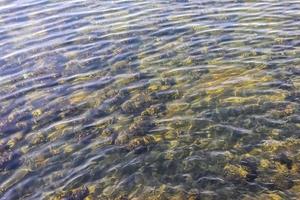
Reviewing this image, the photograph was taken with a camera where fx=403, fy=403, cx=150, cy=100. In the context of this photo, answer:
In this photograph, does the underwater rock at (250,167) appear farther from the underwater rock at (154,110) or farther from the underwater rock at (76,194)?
the underwater rock at (76,194)

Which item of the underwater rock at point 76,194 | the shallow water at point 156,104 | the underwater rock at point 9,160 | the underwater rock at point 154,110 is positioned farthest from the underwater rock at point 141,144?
the underwater rock at point 9,160

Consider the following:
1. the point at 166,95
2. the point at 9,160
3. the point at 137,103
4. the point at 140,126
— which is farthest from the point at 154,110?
the point at 9,160

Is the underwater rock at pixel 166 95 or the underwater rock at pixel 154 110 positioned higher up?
the underwater rock at pixel 166 95

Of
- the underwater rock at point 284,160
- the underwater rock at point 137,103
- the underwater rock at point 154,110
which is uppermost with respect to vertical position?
the underwater rock at point 137,103

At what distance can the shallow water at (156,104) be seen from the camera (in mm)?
12852

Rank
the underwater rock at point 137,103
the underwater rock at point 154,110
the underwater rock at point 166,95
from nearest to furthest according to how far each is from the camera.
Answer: the underwater rock at point 154,110, the underwater rock at point 137,103, the underwater rock at point 166,95

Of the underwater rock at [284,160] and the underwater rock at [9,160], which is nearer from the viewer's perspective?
the underwater rock at [284,160]

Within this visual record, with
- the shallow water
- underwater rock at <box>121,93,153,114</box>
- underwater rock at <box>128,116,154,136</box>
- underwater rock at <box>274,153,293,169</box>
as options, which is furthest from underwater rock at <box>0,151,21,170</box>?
underwater rock at <box>274,153,293,169</box>

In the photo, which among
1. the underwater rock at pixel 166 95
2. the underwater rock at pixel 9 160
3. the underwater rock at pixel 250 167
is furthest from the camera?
the underwater rock at pixel 166 95

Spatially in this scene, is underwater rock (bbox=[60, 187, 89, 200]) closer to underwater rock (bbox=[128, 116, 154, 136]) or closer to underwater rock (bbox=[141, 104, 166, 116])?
underwater rock (bbox=[128, 116, 154, 136])

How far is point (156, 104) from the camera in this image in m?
16.6

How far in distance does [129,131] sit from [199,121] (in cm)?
266

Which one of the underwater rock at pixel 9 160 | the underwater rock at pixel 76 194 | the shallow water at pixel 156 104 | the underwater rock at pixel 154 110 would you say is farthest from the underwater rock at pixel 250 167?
the underwater rock at pixel 9 160

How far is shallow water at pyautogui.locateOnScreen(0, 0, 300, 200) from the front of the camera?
12852mm
